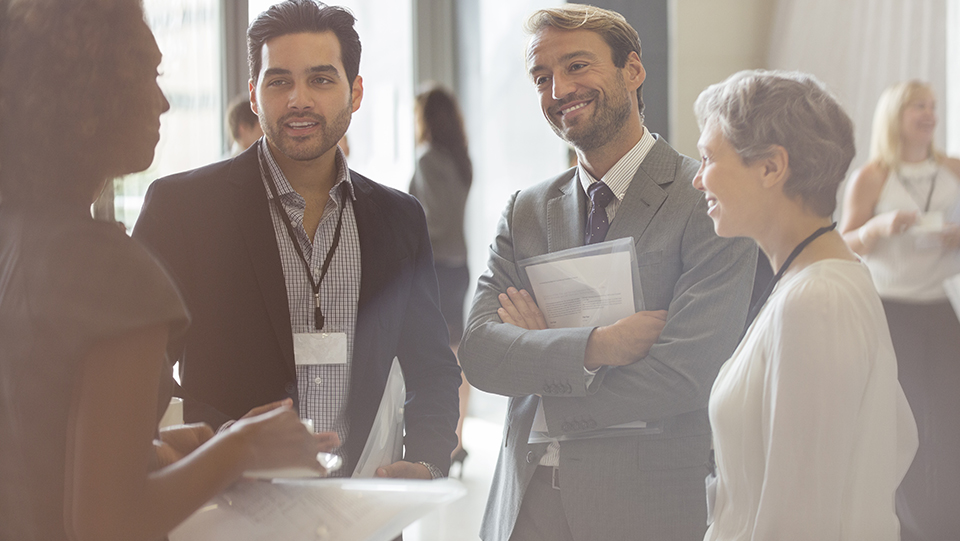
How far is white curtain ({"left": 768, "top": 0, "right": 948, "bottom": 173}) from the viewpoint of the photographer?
1316mm

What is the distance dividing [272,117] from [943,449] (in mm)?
1221

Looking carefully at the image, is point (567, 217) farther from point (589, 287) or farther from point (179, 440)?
point (179, 440)

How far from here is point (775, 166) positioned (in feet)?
3.14

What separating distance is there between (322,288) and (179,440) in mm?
407

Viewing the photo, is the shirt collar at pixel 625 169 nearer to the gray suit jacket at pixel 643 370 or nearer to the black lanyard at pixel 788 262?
the gray suit jacket at pixel 643 370

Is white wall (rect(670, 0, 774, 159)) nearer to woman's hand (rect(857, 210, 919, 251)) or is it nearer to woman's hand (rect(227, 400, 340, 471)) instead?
woman's hand (rect(857, 210, 919, 251))

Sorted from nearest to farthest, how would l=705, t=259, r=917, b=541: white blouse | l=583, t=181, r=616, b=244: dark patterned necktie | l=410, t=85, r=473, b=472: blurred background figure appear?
l=705, t=259, r=917, b=541: white blouse → l=583, t=181, r=616, b=244: dark patterned necktie → l=410, t=85, r=473, b=472: blurred background figure

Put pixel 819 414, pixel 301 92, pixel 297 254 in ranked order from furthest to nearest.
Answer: pixel 297 254 → pixel 301 92 → pixel 819 414

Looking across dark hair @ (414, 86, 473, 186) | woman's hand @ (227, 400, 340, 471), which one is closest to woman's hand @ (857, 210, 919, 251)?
woman's hand @ (227, 400, 340, 471)

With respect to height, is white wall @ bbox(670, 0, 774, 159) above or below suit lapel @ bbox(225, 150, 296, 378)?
Result: above

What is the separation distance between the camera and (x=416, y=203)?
1.38 m

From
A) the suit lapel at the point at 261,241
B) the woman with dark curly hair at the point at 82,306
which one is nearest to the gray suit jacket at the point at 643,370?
the suit lapel at the point at 261,241

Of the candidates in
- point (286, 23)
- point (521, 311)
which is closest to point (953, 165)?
point (521, 311)

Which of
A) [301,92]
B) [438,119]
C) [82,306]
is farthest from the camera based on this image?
[438,119]
